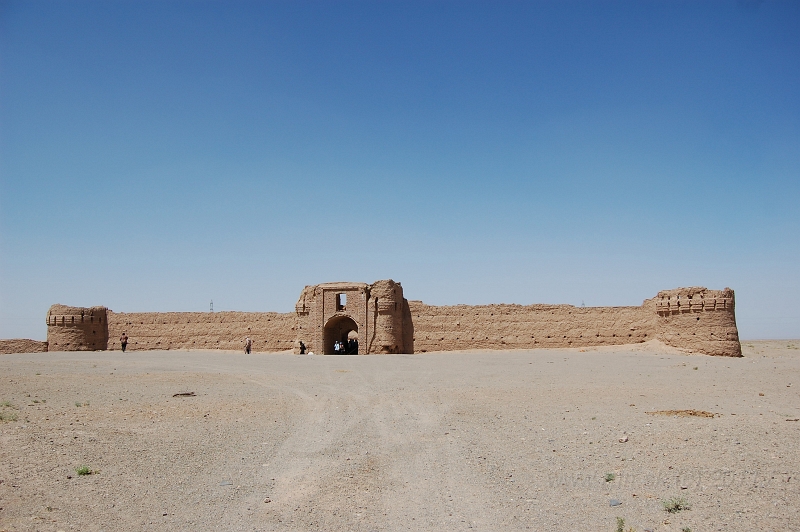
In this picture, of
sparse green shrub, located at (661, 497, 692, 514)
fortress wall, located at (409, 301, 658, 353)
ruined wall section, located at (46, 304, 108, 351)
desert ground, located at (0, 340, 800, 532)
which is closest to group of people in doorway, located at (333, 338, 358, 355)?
fortress wall, located at (409, 301, 658, 353)

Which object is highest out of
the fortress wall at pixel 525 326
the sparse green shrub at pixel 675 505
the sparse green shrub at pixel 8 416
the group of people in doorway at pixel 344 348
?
the fortress wall at pixel 525 326

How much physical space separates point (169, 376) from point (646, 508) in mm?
17841

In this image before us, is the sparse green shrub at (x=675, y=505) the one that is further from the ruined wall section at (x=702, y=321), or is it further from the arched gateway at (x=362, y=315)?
the arched gateway at (x=362, y=315)

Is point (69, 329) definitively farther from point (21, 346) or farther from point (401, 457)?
point (401, 457)

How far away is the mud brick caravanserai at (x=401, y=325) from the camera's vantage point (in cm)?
2981

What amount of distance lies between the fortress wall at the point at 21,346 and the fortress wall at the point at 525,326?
2440 cm

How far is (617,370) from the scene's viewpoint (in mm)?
22156

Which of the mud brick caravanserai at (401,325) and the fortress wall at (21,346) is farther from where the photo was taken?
the fortress wall at (21,346)

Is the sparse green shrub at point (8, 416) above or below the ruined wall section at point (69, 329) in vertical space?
below

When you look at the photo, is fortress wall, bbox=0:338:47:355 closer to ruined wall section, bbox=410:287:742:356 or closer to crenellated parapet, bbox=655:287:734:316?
ruined wall section, bbox=410:287:742:356

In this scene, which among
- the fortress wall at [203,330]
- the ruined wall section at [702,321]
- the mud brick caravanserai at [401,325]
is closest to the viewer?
the ruined wall section at [702,321]

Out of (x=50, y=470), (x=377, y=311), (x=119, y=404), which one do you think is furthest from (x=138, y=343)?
(x=50, y=470)

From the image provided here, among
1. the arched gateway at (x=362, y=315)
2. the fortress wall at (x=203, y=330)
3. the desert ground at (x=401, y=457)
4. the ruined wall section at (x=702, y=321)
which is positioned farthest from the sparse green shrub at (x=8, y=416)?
the ruined wall section at (x=702, y=321)

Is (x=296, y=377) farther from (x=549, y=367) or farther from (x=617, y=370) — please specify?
(x=617, y=370)
